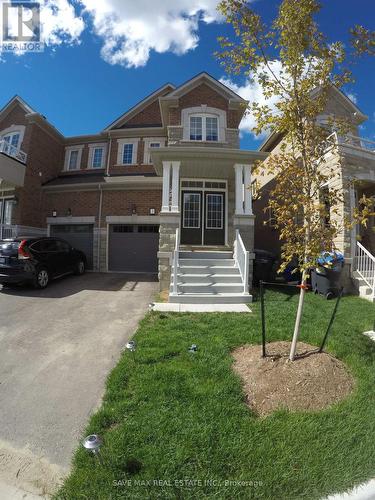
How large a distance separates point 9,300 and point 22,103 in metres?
13.1

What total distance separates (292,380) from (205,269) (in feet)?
15.6

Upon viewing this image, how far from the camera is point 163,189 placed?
27.6ft

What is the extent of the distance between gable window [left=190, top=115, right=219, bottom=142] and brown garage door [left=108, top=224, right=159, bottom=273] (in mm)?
4545

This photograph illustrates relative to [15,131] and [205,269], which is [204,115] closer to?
[205,269]

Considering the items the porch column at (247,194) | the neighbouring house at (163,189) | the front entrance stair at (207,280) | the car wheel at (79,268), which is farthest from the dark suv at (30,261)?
the porch column at (247,194)

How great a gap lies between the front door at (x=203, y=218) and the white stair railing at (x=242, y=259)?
217 cm

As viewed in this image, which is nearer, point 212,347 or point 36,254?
point 212,347

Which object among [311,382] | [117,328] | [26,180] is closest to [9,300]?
[117,328]

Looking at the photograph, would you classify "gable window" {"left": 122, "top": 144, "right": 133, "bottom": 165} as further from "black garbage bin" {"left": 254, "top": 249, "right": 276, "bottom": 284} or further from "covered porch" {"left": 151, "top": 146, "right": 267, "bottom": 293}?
"black garbage bin" {"left": 254, "top": 249, "right": 276, "bottom": 284}

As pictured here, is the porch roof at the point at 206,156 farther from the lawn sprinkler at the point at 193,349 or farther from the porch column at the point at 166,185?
the lawn sprinkler at the point at 193,349

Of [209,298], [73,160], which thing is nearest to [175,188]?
[209,298]

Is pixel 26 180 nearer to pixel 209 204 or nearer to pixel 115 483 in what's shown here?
pixel 209 204

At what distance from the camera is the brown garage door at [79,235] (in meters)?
13.1

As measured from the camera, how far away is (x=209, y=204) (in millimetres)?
10469
